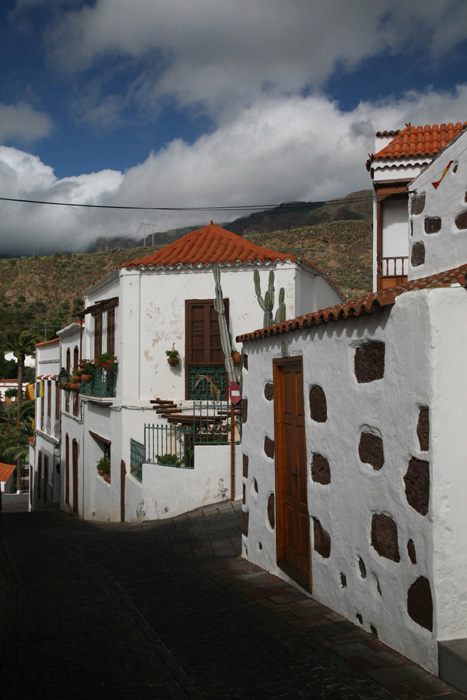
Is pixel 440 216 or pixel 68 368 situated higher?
pixel 440 216

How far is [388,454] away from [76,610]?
11.0ft

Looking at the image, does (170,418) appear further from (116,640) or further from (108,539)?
(116,640)

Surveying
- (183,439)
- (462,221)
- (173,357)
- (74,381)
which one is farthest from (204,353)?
(462,221)

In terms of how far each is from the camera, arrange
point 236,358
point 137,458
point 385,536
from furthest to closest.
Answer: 1. point 137,458
2. point 236,358
3. point 385,536

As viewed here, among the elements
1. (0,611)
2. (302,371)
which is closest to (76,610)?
(0,611)

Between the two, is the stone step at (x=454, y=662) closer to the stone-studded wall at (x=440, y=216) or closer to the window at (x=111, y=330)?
the stone-studded wall at (x=440, y=216)

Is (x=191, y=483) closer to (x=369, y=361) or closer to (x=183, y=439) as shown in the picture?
(x=183, y=439)

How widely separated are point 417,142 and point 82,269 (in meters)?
51.5

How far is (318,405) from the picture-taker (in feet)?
17.0

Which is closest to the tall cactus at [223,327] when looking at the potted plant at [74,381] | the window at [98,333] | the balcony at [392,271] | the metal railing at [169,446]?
the metal railing at [169,446]

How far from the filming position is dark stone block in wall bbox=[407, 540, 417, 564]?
3.78 meters

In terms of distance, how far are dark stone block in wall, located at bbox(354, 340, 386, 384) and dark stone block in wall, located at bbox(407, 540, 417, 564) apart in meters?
1.06

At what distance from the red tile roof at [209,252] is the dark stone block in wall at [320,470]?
8751 millimetres

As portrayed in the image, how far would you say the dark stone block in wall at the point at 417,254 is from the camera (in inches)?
224
